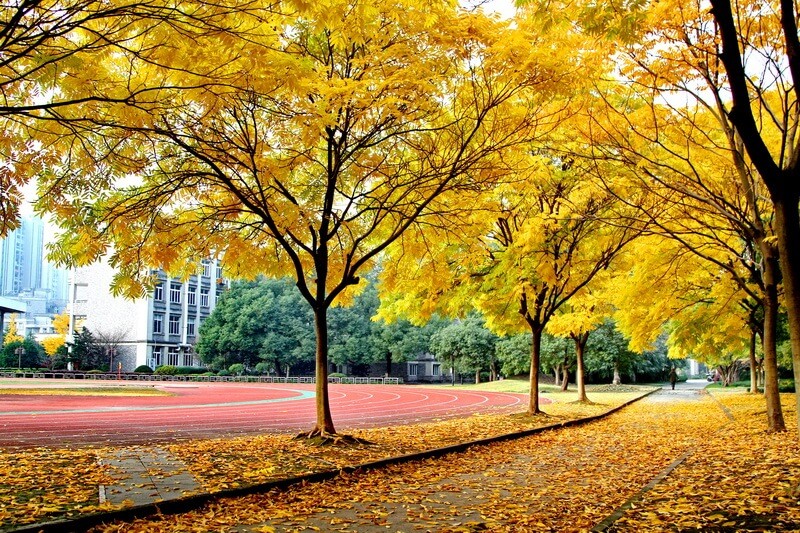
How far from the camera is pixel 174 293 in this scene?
257 ft

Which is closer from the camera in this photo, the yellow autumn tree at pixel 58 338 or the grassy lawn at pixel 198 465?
the grassy lawn at pixel 198 465

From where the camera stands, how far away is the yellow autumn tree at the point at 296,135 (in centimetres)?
849

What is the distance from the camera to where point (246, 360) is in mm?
71250

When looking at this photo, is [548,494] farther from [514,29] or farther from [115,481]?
[514,29]

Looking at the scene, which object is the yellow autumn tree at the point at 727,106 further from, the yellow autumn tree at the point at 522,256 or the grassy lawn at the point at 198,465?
the grassy lawn at the point at 198,465

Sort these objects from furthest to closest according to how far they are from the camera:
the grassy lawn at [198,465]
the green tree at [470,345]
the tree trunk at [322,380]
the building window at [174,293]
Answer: the building window at [174,293], the green tree at [470,345], the tree trunk at [322,380], the grassy lawn at [198,465]

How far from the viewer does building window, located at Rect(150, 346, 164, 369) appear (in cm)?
7412

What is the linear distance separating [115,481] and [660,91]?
1046 centimetres

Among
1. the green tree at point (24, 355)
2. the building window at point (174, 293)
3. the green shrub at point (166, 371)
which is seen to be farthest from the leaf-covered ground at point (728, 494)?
the building window at point (174, 293)

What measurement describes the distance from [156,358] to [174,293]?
8.23 metres

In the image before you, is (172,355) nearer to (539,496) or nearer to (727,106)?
(727,106)

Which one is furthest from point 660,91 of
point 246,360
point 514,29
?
point 246,360

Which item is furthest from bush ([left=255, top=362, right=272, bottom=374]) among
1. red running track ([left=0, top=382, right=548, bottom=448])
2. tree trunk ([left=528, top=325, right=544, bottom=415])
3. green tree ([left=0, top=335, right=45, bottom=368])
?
tree trunk ([left=528, top=325, right=544, bottom=415])

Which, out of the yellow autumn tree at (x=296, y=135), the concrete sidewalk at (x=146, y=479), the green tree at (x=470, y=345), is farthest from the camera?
the green tree at (x=470, y=345)
